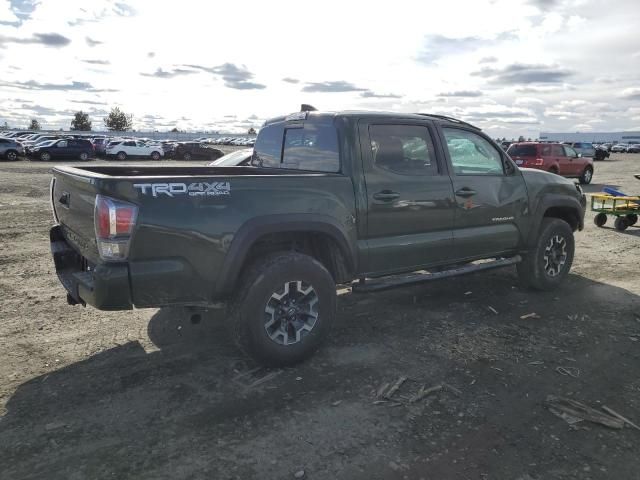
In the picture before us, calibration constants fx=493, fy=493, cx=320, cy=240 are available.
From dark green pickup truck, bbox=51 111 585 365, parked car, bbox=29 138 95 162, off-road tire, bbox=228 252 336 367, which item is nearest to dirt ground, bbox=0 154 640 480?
off-road tire, bbox=228 252 336 367

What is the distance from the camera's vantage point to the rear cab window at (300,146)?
14.5ft

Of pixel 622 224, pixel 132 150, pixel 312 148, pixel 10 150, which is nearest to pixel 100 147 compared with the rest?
pixel 132 150

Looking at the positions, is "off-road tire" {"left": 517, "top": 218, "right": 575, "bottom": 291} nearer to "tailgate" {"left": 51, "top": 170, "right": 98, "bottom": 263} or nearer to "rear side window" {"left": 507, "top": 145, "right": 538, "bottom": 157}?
"tailgate" {"left": 51, "top": 170, "right": 98, "bottom": 263}

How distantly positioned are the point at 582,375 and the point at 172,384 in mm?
3173

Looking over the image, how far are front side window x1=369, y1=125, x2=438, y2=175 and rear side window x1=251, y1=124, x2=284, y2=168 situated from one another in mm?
1175

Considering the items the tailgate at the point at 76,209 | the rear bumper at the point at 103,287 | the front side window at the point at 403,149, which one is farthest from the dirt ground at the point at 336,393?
the front side window at the point at 403,149

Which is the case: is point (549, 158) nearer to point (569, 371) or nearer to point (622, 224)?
point (622, 224)

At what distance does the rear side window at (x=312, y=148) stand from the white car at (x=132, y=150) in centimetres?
3437

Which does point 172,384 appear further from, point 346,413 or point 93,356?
point 346,413

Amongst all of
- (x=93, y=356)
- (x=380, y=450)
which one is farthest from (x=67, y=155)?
(x=380, y=450)

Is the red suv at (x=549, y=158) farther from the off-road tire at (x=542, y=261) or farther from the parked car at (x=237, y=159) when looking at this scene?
the off-road tire at (x=542, y=261)

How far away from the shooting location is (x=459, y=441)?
9.87 feet

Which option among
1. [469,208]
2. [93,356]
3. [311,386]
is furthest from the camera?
[469,208]

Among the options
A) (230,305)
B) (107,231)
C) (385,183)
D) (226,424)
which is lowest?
(226,424)
